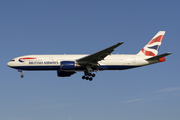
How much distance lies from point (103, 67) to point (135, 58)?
494cm

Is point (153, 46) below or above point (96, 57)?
above

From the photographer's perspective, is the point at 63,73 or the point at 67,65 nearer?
the point at 67,65

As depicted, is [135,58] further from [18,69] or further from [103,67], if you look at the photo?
[18,69]

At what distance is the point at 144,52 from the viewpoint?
42812mm

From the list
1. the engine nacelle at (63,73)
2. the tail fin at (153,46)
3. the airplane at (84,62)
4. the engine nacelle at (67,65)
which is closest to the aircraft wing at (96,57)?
the airplane at (84,62)

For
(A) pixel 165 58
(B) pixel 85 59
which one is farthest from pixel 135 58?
(B) pixel 85 59

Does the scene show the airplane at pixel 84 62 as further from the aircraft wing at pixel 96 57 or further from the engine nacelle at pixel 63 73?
the engine nacelle at pixel 63 73

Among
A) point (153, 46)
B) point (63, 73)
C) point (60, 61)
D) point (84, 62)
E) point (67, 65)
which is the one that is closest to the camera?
point (67, 65)

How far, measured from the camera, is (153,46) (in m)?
43.5

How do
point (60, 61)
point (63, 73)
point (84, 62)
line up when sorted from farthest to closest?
point (63, 73) → point (60, 61) → point (84, 62)

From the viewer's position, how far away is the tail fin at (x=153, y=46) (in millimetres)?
42841

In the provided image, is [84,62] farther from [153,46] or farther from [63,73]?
[153,46]

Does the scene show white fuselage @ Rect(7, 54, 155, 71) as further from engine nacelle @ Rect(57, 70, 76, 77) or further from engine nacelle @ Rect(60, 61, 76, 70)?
engine nacelle @ Rect(57, 70, 76, 77)

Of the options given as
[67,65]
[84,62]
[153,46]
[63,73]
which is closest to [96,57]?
[84,62]
